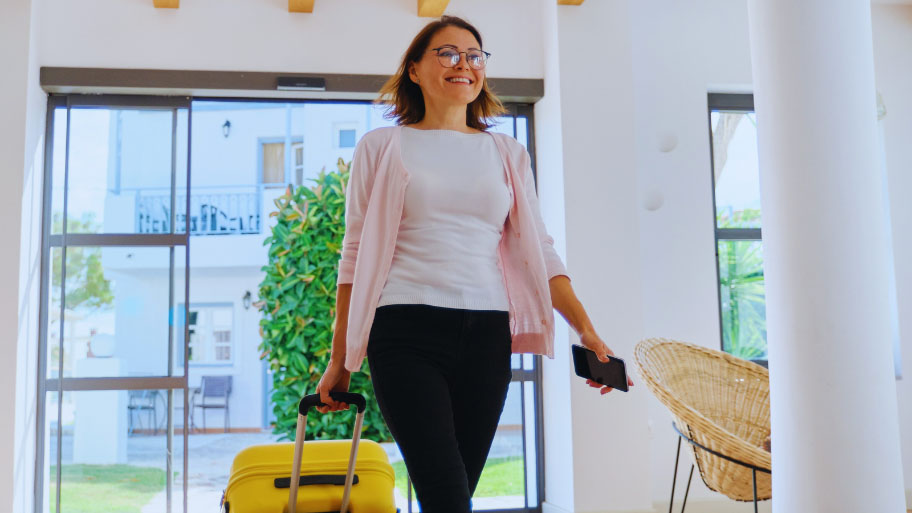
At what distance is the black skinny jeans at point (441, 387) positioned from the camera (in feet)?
5.04

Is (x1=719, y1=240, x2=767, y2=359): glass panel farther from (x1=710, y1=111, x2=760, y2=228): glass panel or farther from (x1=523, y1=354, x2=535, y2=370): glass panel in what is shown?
(x1=523, y1=354, x2=535, y2=370): glass panel

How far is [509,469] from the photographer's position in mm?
4711

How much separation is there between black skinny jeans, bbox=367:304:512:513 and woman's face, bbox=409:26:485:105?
19.1 inches

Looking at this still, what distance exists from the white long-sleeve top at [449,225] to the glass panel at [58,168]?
9.80 feet

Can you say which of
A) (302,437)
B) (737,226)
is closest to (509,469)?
(737,226)

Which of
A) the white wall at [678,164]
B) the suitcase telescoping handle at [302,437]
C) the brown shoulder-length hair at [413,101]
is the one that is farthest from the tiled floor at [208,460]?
the brown shoulder-length hair at [413,101]

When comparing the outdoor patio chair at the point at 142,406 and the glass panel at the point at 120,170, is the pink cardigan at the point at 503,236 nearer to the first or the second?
the glass panel at the point at 120,170

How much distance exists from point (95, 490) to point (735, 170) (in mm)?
3653

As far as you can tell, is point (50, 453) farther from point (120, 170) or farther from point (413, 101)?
point (413, 101)

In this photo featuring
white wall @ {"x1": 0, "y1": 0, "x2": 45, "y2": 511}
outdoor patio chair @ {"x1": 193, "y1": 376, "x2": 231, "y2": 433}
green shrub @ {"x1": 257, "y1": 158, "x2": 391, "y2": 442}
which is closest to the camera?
white wall @ {"x1": 0, "y1": 0, "x2": 45, "y2": 511}

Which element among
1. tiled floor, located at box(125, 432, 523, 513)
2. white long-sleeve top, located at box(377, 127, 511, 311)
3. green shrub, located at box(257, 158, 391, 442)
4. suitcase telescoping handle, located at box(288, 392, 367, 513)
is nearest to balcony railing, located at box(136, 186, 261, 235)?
tiled floor, located at box(125, 432, 523, 513)

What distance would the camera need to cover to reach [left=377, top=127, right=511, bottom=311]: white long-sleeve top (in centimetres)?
167

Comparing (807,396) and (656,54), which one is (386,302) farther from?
(656,54)

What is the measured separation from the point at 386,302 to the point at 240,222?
12.0m
